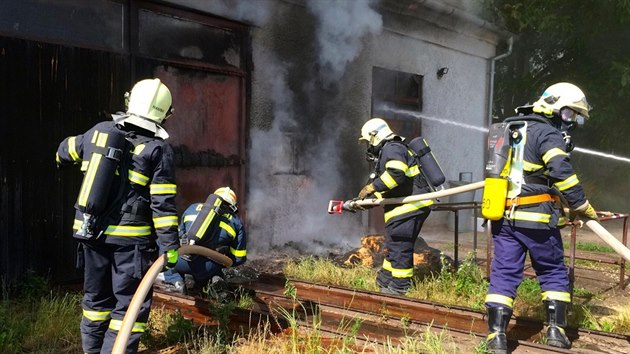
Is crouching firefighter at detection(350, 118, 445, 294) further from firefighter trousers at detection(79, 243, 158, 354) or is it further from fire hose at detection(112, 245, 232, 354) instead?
fire hose at detection(112, 245, 232, 354)

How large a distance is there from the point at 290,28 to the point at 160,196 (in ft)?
17.8

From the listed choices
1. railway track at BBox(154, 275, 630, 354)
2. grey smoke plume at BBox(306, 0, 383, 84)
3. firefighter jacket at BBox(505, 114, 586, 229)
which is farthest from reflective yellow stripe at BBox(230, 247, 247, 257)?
grey smoke plume at BBox(306, 0, 383, 84)

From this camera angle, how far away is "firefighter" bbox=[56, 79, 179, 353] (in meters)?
3.47

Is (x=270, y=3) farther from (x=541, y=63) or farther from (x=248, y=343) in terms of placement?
(x=541, y=63)

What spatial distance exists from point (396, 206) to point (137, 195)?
3.09m

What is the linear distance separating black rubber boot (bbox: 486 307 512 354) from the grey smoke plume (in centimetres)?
567

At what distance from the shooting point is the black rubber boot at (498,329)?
4.05 meters

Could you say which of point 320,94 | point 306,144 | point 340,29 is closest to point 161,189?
point 306,144

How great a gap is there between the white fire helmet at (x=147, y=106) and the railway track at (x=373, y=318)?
6.05 ft

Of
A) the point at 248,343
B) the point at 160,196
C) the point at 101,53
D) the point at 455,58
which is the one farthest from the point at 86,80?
the point at 455,58

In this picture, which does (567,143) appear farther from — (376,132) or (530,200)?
(376,132)

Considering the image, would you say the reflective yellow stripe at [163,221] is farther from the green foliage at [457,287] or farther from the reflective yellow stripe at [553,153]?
the green foliage at [457,287]

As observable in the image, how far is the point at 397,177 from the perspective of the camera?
18.9ft

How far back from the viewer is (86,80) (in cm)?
586
